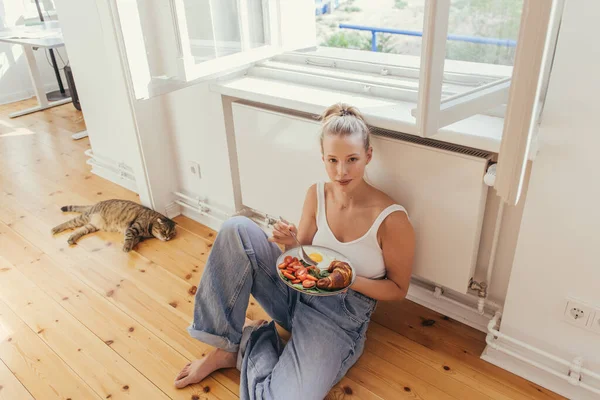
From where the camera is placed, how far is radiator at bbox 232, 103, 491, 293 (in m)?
1.48

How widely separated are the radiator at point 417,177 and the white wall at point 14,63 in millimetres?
3720

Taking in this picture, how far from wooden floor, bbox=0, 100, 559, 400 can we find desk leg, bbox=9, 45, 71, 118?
199cm

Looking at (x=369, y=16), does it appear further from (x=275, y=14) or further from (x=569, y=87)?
(x=569, y=87)

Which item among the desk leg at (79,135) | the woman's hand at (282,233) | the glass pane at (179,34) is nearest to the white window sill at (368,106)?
the glass pane at (179,34)

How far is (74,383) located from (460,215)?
1358 millimetres

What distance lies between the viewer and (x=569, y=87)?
1.18m

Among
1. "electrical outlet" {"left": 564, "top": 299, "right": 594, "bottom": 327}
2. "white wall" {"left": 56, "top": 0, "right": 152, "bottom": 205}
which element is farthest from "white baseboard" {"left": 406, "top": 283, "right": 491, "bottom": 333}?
"white wall" {"left": 56, "top": 0, "right": 152, "bottom": 205}

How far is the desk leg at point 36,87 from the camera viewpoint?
4.15 m

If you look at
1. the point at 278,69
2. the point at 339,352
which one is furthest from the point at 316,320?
the point at 278,69

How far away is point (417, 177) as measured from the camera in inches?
61.6

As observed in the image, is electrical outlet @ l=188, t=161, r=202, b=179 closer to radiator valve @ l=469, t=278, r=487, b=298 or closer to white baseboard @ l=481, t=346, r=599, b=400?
radiator valve @ l=469, t=278, r=487, b=298

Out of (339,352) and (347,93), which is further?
(347,93)

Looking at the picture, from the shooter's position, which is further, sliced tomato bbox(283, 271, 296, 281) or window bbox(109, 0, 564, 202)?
sliced tomato bbox(283, 271, 296, 281)

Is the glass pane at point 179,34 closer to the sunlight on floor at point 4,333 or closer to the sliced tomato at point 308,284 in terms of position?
the sliced tomato at point 308,284
